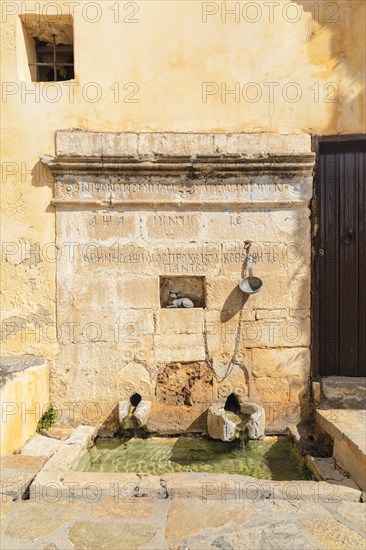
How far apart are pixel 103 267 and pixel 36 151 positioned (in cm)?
135

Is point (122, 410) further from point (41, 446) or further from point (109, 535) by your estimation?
point (109, 535)

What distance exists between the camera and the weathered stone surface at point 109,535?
216cm

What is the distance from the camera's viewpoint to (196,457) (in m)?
3.48

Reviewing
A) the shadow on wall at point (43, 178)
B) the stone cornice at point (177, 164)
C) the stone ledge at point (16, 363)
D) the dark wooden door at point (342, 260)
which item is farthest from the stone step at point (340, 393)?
the shadow on wall at point (43, 178)

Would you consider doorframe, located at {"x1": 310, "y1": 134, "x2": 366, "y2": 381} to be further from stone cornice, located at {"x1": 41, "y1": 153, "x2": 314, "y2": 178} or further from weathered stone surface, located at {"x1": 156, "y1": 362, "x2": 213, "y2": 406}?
weathered stone surface, located at {"x1": 156, "y1": 362, "x2": 213, "y2": 406}

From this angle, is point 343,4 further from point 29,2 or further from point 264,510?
point 264,510

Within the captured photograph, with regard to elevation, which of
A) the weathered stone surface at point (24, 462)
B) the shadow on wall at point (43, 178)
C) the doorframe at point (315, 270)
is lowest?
the weathered stone surface at point (24, 462)

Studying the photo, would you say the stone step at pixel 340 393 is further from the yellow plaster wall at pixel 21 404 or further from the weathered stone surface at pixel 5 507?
the weathered stone surface at pixel 5 507

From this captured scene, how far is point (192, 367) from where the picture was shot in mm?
3918

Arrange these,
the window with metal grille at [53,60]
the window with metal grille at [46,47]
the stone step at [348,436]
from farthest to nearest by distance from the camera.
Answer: the window with metal grille at [53,60]
the window with metal grille at [46,47]
the stone step at [348,436]

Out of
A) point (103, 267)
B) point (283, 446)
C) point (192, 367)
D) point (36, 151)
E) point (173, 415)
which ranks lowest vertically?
point (283, 446)

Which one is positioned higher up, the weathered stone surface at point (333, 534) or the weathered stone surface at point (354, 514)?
the weathered stone surface at point (333, 534)

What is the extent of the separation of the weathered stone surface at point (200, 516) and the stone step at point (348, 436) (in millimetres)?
877

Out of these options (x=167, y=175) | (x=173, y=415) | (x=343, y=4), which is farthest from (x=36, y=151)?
(x=343, y=4)
